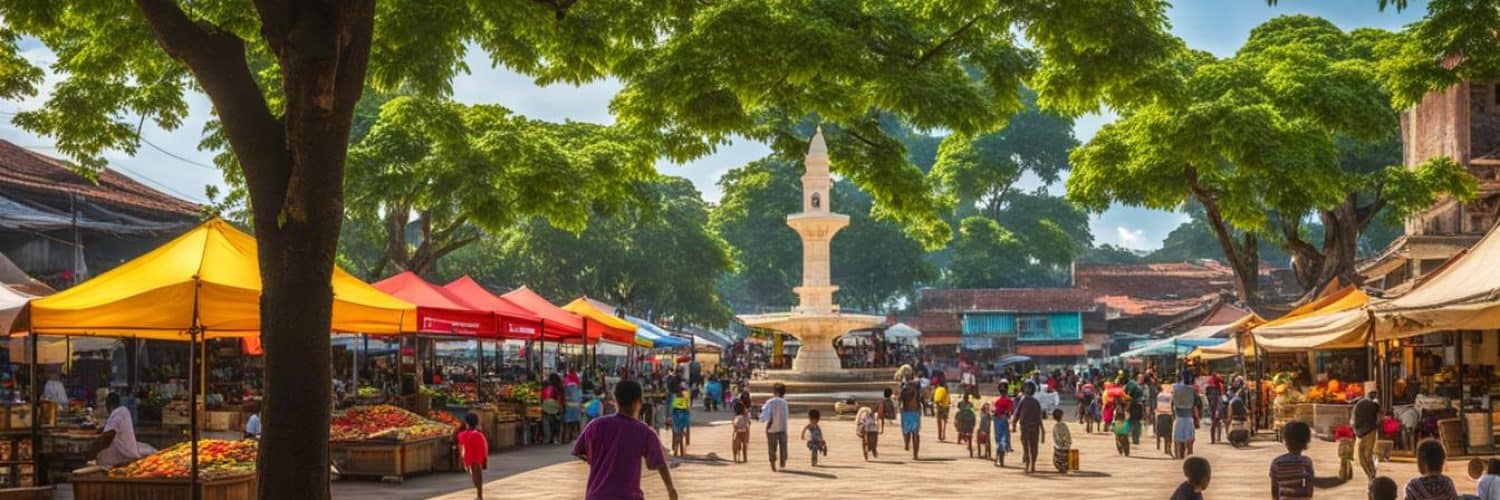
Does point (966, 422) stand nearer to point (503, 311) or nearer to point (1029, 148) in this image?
point (503, 311)

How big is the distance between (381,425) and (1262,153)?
1603 cm

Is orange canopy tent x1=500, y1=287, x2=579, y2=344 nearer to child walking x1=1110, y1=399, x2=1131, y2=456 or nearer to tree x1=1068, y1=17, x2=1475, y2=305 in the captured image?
child walking x1=1110, y1=399, x2=1131, y2=456

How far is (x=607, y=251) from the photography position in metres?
61.8

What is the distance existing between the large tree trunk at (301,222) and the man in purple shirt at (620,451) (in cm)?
159

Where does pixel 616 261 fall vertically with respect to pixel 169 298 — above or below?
above

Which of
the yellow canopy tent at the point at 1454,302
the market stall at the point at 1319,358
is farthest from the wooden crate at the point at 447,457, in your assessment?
the yellow canopy tent at the point at 1454,302

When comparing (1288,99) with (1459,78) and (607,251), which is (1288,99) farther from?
(607,251)

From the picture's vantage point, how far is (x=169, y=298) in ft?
43.6

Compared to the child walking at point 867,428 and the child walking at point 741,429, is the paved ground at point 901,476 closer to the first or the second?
the child walking at point 741,429

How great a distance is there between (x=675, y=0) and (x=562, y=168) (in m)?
12.3

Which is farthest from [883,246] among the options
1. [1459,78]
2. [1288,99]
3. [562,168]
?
A: [1459,78]

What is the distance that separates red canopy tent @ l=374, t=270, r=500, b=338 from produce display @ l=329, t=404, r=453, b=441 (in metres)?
1.15

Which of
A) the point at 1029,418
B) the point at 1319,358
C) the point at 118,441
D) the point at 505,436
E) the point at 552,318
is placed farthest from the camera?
the point at 1319,358

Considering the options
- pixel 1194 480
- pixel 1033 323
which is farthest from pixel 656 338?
pixel 1033 323
